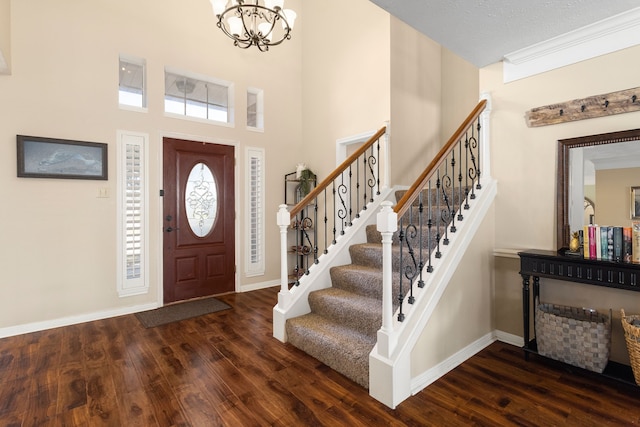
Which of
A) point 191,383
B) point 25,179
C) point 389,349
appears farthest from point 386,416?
point 25,179

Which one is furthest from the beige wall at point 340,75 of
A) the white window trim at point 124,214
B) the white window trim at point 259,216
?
the white window trim at point 124,214

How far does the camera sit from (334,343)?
7.93 ft

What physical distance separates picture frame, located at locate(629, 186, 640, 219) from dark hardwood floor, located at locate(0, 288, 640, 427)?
1207 millimetres

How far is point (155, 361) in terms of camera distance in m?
2.57

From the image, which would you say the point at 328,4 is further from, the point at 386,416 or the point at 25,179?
the point at 386,416

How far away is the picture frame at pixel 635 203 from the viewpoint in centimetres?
223

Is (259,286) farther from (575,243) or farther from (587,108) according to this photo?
(587,108)

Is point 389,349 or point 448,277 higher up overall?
point 448,277

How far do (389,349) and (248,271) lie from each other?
3205 millimetres

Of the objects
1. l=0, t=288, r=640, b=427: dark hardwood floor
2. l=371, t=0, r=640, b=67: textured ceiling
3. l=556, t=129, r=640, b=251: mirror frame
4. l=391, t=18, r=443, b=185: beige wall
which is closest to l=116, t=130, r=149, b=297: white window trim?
l=0, t=288, r=640, b=427: dark hardwood floor

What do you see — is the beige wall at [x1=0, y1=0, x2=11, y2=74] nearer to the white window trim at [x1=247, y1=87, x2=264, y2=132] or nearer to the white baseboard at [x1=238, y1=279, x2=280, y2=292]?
the white window trim at [x1=247, y1=87, x2=264, y2=132]

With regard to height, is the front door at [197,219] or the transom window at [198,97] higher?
the transom window at [198,97]

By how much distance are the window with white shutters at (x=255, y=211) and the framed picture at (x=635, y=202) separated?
4.14 m

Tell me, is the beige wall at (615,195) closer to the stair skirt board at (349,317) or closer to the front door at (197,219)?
the stair skirt board at (349,317)
